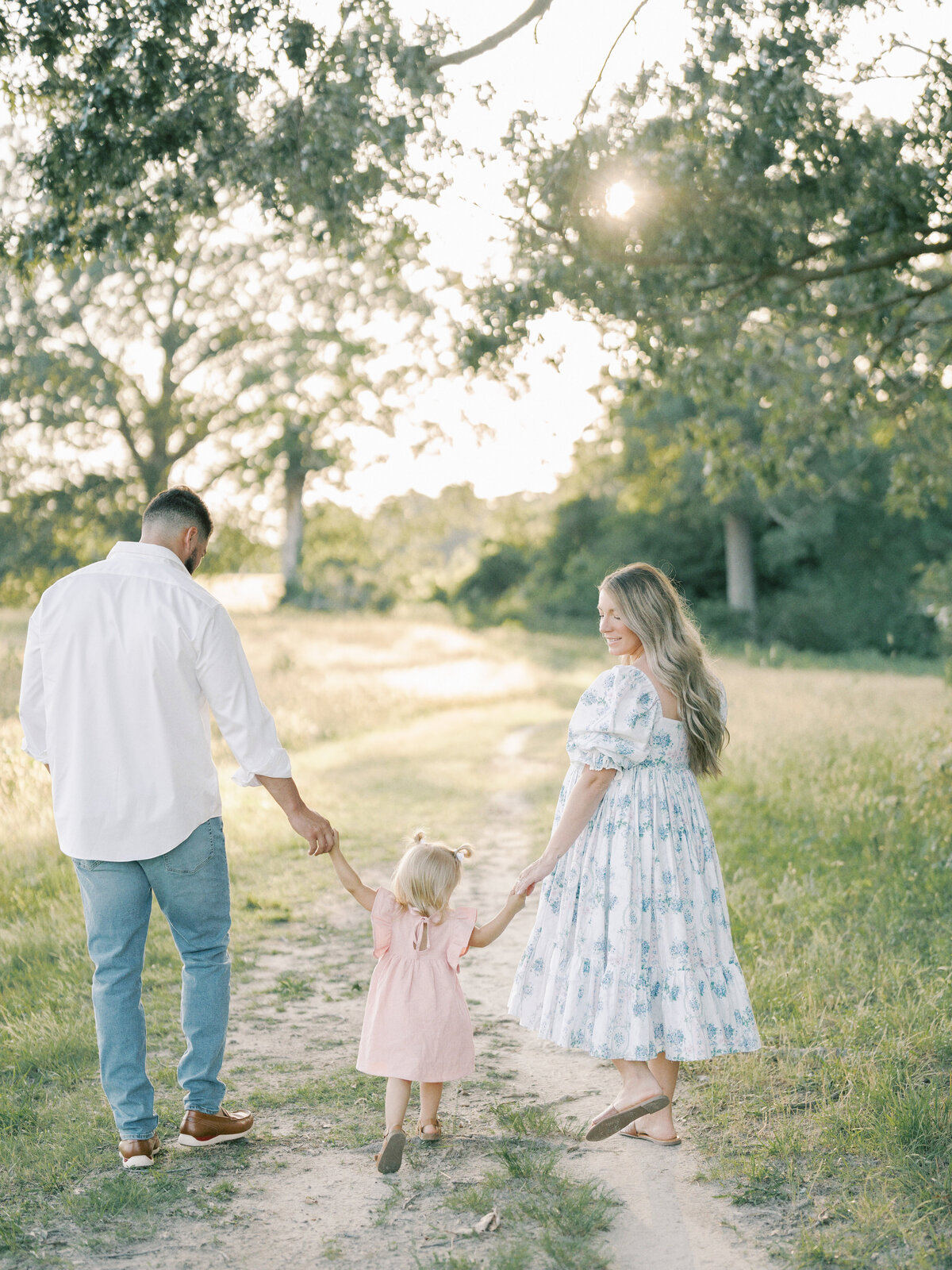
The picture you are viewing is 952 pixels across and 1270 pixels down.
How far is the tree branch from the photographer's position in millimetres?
6887

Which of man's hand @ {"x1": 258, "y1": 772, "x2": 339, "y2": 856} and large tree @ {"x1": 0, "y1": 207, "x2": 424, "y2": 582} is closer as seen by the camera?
man's hand @ {"x1": 258, "y1": 772, "x2": 339, "y2": 856}

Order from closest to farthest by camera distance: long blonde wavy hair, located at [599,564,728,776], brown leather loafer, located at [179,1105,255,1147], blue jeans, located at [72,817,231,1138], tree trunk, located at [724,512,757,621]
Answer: blue jeans, located at [72,817,231,1138] < brown leather loafer, located at [179,1105,255,1147] < long blonde wavy hair, located at [599,564,728,776] < tree trunk, located at [724,512,757,621]

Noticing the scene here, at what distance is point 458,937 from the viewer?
380 centimetres

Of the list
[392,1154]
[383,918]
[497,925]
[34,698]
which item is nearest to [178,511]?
[34,698]

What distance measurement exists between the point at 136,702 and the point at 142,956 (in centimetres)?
85

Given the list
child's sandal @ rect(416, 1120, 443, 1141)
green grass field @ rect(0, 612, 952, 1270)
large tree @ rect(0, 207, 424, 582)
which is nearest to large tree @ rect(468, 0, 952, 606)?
green grass field @ rect(0, 612, 952, 1270)

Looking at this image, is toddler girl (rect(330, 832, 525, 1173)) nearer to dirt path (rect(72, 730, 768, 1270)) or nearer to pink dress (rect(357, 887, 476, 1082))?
pink dress (rect(357, 887, 476, 1082))

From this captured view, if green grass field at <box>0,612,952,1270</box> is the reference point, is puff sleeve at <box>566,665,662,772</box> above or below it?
above

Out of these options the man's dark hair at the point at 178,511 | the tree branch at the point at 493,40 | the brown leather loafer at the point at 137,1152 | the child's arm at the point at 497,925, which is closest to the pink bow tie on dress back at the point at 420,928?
the child's arm at the point at 497,925

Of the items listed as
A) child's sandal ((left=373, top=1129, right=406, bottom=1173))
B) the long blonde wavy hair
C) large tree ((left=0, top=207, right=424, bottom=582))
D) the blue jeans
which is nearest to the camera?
child's sandal ((left=373, top=1129, right=406, bottom=1173))

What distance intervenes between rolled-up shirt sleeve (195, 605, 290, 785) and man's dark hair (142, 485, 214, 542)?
39 centimetres

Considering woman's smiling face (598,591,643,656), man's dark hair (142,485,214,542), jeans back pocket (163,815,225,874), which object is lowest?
jeans back pocket (163,815,225,874)

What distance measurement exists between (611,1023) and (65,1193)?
6.01ft

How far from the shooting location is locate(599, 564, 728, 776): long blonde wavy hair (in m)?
4.01
